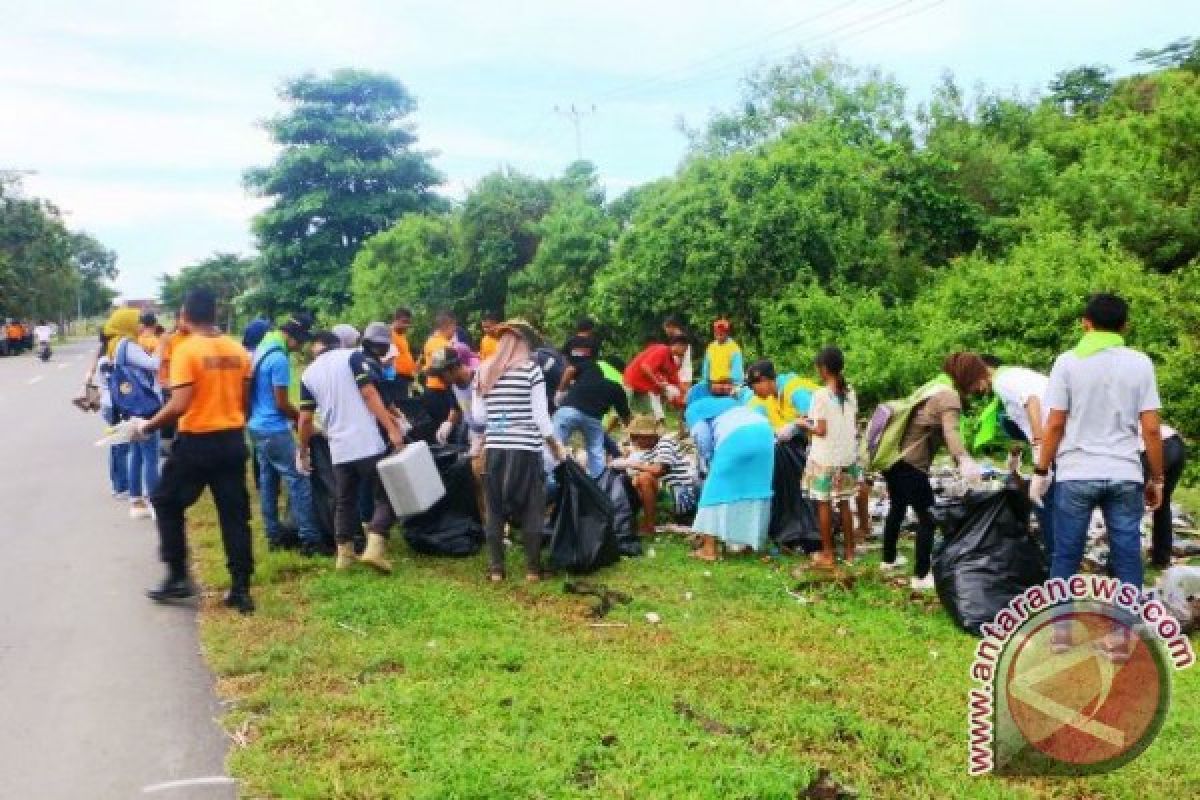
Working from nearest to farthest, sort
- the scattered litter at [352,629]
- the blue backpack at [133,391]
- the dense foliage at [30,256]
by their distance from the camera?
the scattered litter at [352,629]
the blue backpack at [133,391]
the dense foliage at [30,256]

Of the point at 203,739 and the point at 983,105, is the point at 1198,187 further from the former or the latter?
the point at 203,739

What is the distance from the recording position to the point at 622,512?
25.9 ft

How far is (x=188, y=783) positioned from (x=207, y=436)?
244cm

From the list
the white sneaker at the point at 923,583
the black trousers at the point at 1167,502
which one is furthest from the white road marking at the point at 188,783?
the black trousers at the point at 1167,502

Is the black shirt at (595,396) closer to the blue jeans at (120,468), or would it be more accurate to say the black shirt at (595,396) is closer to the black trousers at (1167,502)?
the black trousers at (1167,502)

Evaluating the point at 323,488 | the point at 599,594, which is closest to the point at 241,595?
the point at 323,488

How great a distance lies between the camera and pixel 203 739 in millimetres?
4434

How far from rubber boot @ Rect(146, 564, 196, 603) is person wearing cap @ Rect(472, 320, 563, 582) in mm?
1962

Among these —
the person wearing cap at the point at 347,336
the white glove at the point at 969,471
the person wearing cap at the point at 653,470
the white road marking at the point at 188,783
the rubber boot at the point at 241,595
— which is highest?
the person wearing cap at the point at 347,336

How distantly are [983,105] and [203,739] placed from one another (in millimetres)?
21569

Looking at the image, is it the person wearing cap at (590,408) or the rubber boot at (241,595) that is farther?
the person wearing cap at (590,408)

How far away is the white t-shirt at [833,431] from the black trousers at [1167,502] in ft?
6.86

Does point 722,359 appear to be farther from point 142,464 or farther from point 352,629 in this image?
point 352,629

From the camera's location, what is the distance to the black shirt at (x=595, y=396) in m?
8.13
